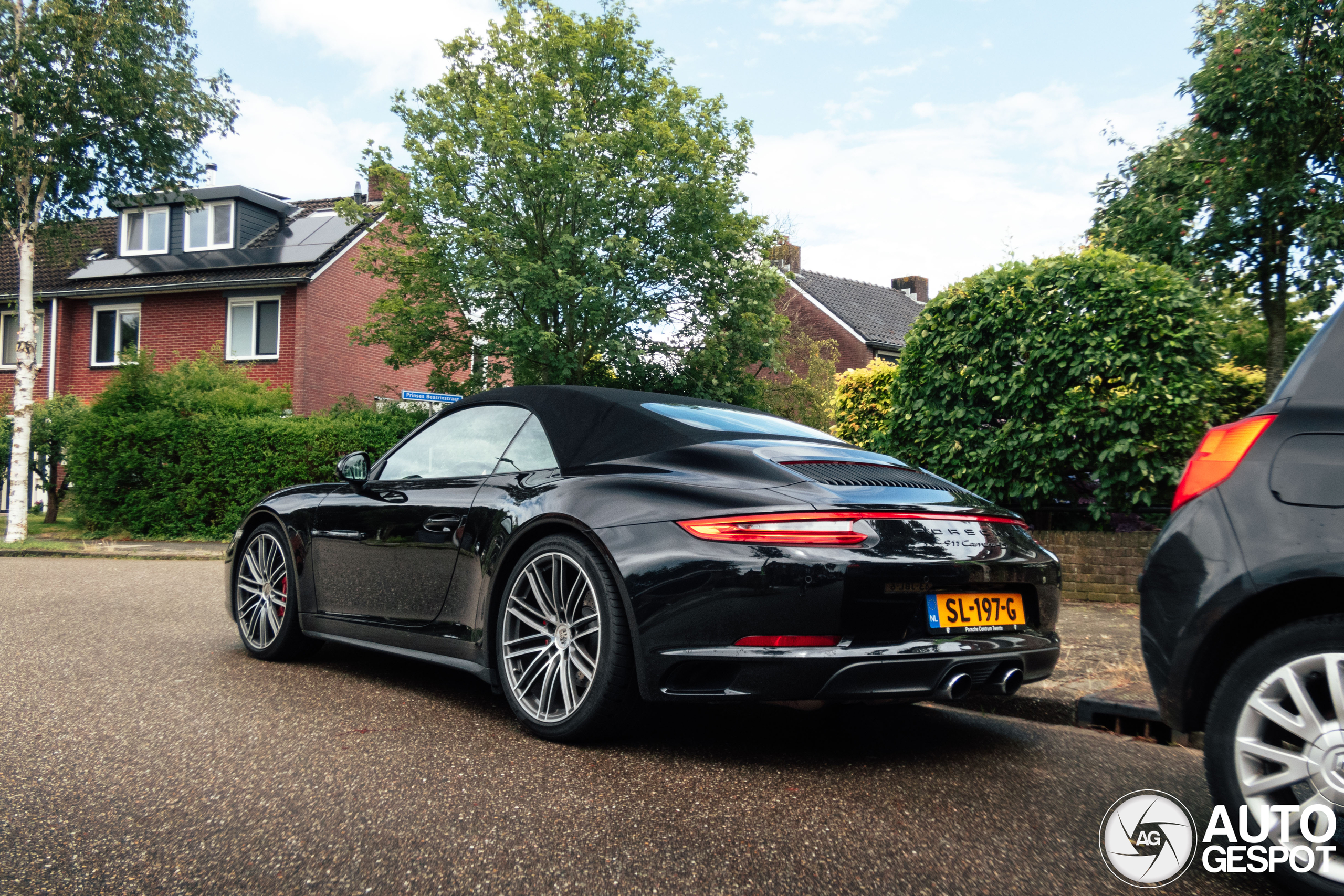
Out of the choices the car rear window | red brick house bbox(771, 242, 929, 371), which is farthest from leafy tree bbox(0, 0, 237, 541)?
red brick house bbox(771, 242, 929, 371)

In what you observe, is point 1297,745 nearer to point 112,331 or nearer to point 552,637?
point 552,637

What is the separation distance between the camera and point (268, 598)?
5.36 m

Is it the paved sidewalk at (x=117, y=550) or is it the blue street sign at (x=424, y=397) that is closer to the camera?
the paved sidewalk at (x=117, y=550)

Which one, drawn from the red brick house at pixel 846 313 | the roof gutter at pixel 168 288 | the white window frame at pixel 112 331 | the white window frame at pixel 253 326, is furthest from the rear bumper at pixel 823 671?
the red brick house at pixel 846 313

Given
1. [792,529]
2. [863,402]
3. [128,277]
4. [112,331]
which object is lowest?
[792,529]

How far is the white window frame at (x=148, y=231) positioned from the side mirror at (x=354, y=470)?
2583cm

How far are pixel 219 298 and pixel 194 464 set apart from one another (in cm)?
1044

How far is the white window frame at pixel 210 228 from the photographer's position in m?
26.8

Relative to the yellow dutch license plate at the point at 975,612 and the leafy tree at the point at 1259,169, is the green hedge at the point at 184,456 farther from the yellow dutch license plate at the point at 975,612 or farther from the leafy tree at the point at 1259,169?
Answer: the yellow dutch license plate at the point at 975,612

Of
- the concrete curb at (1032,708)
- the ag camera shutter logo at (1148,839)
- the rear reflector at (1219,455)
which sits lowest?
the concrete curb at (1032,708)

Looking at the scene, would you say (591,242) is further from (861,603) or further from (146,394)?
(861,603)

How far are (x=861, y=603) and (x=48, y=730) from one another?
3.09 m

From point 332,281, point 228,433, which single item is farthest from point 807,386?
point 228,433

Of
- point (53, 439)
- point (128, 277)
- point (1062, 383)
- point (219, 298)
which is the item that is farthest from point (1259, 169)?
point (128, 277)
